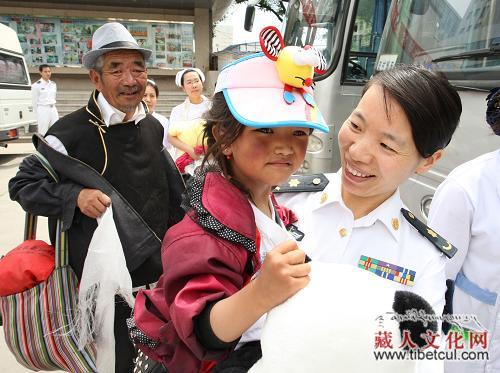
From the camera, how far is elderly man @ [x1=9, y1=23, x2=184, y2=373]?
5.78 feet

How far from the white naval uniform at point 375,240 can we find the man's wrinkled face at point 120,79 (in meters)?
1.20

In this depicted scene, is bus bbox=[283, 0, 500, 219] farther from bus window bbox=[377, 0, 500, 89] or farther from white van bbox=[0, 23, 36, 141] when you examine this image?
white van bbox=[0, 23, 36, 141]

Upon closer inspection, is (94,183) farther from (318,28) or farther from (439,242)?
(318,28)

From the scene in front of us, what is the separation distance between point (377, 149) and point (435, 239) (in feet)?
0.99

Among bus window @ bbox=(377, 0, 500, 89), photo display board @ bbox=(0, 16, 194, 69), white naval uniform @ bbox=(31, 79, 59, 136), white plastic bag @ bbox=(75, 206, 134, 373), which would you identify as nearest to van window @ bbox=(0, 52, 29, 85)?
white naval uniform @ bbox=(31, 79, 59, 136)

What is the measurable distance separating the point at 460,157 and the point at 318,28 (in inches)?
91.1

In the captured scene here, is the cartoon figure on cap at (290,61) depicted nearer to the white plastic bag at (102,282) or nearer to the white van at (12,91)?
the white plastic bag at (102,282)

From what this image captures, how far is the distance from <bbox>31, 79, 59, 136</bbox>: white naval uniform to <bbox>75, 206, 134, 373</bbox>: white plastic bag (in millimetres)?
9772

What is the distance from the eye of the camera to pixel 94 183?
1.79 meters

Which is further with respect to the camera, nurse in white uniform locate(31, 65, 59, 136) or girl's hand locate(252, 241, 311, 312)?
nurse in white uniform locate(31, 65, 59, 136)

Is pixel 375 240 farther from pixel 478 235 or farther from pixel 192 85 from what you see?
pixel 192 85

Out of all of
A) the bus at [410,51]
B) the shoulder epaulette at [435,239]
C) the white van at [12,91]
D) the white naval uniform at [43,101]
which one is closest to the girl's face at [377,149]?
the shoulder epaulette at [435,239]

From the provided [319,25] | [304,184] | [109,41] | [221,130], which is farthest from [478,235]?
[319,25]

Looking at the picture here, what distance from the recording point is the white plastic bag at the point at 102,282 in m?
1.68
